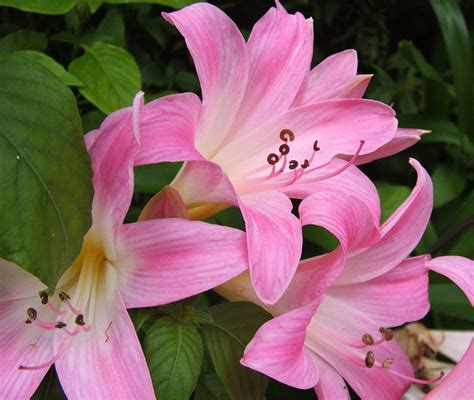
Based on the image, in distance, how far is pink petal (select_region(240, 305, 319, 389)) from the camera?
543mm

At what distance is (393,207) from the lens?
105 cm

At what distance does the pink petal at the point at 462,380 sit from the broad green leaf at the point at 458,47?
77cm

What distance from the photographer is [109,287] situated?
2.01ft

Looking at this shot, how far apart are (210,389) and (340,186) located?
A: 0.26 m

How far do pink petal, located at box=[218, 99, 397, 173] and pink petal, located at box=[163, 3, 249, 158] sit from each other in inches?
1.1

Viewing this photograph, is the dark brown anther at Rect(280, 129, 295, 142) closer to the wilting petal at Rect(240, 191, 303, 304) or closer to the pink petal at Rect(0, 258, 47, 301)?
the wilting petal at Rect(240, 191, 303, 304)

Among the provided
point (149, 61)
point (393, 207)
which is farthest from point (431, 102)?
point (149, 61)

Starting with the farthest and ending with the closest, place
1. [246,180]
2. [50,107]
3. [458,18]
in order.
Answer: [458,18], [246,180], [50,107]

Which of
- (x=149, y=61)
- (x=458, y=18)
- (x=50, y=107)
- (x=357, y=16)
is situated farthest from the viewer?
(x=357, y=16)

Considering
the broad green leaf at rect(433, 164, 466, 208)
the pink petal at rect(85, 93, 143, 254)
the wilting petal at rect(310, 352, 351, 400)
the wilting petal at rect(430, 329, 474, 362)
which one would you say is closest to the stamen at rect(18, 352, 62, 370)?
the pink petal at rect(85, 93, 143, 254)

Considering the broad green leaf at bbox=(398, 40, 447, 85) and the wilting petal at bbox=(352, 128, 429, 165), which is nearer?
the wilting petal at bbox=(352, 128, 429, 165)

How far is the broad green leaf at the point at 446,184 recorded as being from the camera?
4.29ft

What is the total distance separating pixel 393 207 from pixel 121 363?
23.3 inches

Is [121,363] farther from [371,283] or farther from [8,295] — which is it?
[371,283]
